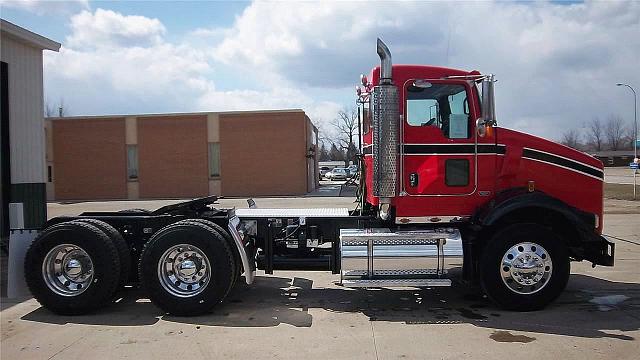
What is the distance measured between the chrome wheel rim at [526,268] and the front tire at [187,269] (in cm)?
336

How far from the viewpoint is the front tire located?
640 centimetres

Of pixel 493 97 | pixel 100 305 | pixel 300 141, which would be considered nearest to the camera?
pixel 493 97

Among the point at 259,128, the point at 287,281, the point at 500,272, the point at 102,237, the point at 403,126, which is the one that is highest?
the point at 259,128

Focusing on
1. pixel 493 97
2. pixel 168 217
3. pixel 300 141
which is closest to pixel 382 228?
pixel 493 97

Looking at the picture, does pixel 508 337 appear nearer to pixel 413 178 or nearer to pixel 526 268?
pixel 526 268

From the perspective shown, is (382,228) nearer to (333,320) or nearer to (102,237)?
(333,320)

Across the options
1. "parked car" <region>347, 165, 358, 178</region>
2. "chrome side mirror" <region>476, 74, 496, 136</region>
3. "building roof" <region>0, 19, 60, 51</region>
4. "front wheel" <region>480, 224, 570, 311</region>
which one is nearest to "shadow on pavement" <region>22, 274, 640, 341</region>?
"front wheel" <region>480, 224, 570, 311</region>

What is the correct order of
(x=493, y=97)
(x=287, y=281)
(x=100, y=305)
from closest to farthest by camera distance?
(x=493, y=97)
(x=100, y=305)
(x=287, y=281)

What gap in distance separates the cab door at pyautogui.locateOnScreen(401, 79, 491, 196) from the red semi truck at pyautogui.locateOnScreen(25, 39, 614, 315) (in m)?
0.01

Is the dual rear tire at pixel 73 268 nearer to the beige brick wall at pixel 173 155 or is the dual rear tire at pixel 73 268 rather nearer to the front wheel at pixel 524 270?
the front wheel at pixel 524 270

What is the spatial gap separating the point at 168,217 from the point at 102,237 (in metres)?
0.84

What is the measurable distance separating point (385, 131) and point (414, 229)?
1.35 m

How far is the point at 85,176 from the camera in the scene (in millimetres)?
39688

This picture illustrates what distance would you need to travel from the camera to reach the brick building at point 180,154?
38.4 metres
